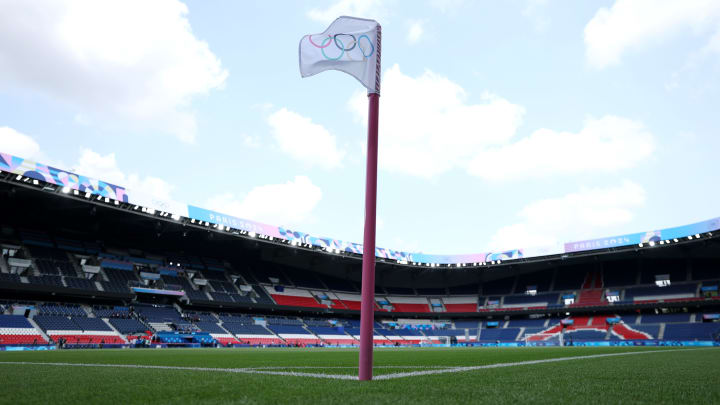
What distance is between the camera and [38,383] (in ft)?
21.9

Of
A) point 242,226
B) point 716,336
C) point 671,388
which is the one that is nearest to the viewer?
point 671,388

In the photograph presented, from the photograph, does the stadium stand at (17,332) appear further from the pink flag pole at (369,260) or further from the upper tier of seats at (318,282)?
the pink flag pole at (369,260)

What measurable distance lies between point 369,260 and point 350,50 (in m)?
3.38

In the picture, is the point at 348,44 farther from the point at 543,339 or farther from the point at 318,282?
the point at 318,282

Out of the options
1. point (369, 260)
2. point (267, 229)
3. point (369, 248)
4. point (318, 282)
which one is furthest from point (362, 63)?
point (318, 282)

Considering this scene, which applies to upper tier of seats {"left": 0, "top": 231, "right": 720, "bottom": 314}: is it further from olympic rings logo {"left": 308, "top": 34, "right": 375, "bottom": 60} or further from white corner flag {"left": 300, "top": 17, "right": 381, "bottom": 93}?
olympic rings logo {"left": 308, "top": 34, "right": 375, "bottom": 60}

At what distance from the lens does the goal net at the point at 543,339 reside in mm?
51062

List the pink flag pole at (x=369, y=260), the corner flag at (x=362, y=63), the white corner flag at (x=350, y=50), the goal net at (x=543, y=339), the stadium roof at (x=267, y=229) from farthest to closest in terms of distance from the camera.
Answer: the goal net at (x=543, y=339), the stadium roof at (x=267, y=229), the white corner flag at (x=350, y=50), the corner flag at (x=362, y=63), the pink flag pole at (x=369, y=260)

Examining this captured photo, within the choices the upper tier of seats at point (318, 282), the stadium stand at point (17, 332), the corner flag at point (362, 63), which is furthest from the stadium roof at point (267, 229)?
the corner flag at point (362, 63)

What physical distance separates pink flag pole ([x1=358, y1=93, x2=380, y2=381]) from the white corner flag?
1.98 feet

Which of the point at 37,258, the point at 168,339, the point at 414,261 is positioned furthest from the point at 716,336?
the point at 37,258

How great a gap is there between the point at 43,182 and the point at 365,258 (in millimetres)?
34840

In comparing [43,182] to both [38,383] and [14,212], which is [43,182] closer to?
[14,212]

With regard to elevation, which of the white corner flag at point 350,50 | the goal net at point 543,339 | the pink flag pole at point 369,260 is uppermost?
the white corner flag at point 350,50
